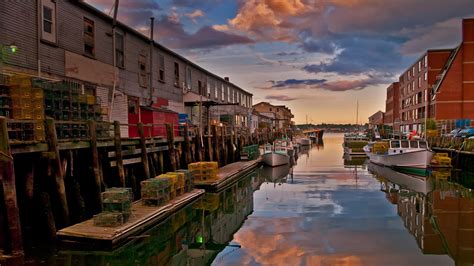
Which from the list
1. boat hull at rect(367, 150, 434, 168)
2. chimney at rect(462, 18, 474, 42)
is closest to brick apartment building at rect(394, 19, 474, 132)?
chimney at rect(462, 18, 474, 42)

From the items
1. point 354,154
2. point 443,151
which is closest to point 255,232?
point 443,151

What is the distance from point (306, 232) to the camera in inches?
600

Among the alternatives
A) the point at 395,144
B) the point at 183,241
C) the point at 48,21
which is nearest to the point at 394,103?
the point at 395,144

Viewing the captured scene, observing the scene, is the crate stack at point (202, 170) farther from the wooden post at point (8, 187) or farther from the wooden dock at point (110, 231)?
the wooden post at point (8, 187)

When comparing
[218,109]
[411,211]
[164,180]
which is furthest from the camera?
[218,109]

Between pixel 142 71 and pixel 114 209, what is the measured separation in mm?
16160

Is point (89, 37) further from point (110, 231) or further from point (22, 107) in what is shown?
point (110, 231)

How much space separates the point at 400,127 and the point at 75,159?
86848mm

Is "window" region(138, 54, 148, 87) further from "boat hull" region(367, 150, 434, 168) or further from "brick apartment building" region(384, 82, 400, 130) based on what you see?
"brick apartment building" region(384, 82, 400, 130)

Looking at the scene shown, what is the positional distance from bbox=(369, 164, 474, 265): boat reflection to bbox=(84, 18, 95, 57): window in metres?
17.1

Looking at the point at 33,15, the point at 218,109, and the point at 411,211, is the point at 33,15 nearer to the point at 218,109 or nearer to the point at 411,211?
the point at 411,211

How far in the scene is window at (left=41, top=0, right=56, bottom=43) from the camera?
704 inches

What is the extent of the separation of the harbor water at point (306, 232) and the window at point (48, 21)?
9.52 metres

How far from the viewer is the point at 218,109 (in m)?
47.2
